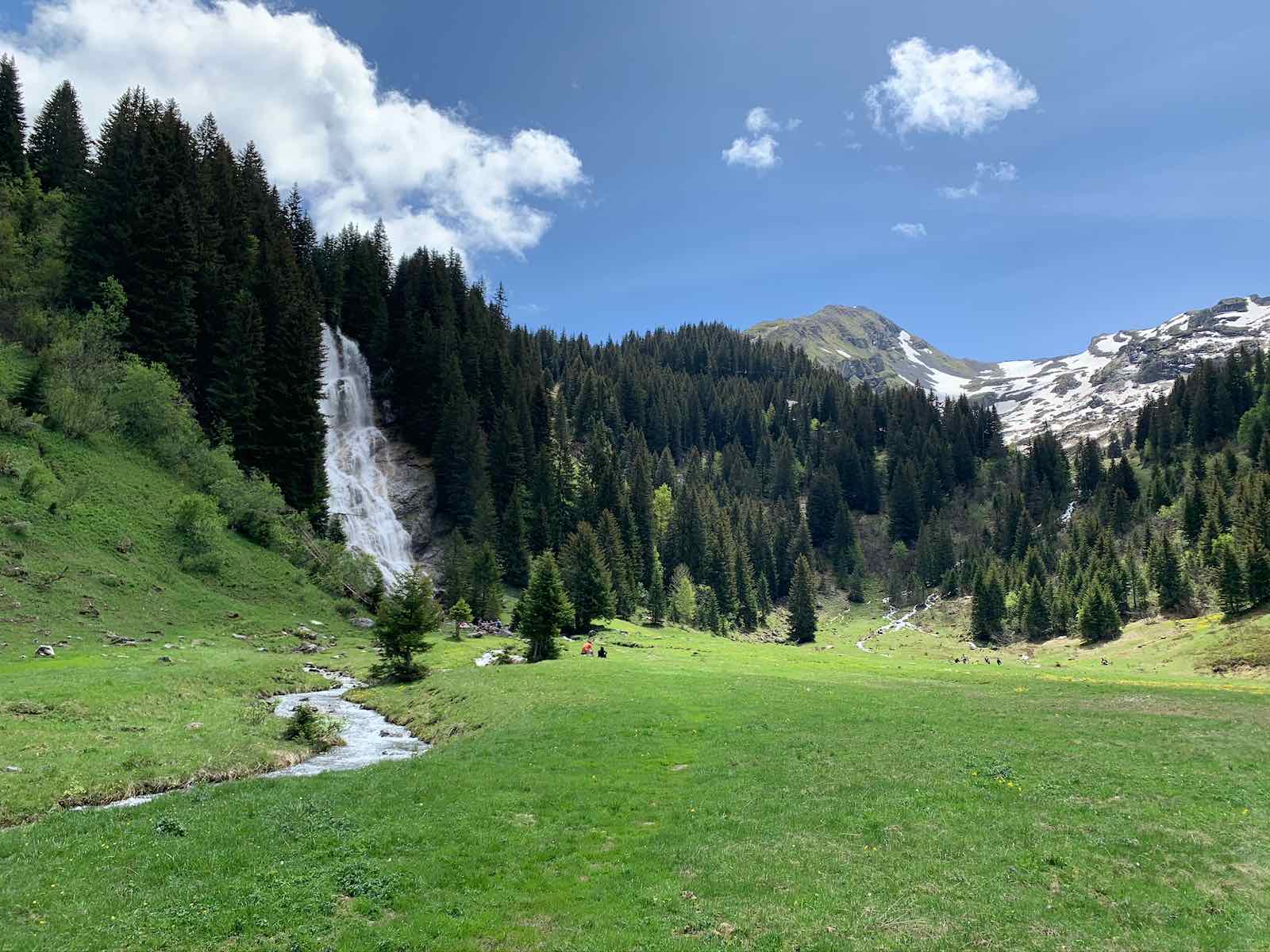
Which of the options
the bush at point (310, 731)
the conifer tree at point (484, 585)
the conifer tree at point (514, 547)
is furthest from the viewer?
the conifer tree at point (514, 547)

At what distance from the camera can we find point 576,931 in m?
14.1

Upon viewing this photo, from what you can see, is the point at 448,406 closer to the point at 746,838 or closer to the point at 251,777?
the point at 251,777

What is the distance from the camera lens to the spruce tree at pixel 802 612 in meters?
140

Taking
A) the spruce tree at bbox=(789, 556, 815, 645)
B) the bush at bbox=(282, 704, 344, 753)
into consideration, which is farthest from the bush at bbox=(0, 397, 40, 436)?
the spruce tree at bbox=(789, 556, 815, 645)

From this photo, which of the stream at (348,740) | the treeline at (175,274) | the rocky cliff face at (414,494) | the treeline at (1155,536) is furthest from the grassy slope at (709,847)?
the treeline at (1155,536)

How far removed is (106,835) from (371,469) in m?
94.1

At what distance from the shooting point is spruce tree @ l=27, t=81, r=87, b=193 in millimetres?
93438

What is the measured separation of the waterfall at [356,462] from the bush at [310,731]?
57.3 m

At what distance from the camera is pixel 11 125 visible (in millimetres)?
94375

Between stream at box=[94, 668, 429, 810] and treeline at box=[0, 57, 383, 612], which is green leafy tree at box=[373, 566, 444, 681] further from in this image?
treeline at box=[0, 57, 383, 612]

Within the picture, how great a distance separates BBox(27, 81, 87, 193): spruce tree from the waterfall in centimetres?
3794

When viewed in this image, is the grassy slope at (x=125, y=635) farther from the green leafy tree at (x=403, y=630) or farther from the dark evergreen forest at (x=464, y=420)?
the dark evergreen forest at (x=464, y=420)

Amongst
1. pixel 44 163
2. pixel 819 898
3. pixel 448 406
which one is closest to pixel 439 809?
pixel 819 898

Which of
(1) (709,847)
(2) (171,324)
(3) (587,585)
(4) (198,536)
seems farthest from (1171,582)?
(2) (171,324)
